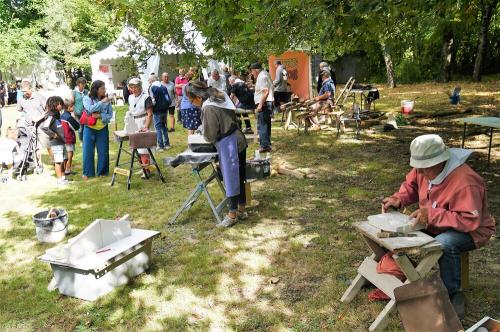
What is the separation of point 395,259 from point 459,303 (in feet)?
2.32

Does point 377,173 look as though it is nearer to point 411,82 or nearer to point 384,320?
point 384,320

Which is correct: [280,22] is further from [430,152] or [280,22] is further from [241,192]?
[430,152]

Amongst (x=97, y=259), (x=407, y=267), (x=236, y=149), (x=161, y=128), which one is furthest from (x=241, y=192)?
(x=161, y=128)

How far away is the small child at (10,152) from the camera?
27.7ft

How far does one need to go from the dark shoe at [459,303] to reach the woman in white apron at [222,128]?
104 inches

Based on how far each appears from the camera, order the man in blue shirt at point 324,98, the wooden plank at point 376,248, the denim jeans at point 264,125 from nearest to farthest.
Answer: the wooden plank at point 376,248 → the denim jeans at point 264,125 → the man in blue shirt at point 324,98

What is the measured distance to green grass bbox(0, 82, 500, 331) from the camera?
3.54 meters

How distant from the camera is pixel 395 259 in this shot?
9.57ft

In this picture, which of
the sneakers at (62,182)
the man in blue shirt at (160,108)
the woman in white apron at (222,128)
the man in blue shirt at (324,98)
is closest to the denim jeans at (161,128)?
the man in blue shirt at (160,108)

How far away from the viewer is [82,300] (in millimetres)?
3922

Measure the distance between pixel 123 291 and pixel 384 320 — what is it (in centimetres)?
227

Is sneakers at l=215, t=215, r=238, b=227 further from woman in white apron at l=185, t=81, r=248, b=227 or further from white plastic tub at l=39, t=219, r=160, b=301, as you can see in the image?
white plastic tub at l=39, t=219, r=160, b=301

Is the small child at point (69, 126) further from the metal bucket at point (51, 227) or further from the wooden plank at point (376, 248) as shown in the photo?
the wooden plank at point (376, 248)

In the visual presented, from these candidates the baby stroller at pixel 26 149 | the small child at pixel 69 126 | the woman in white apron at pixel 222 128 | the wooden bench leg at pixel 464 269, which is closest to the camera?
the wooden bench leg at pixel 464 269
